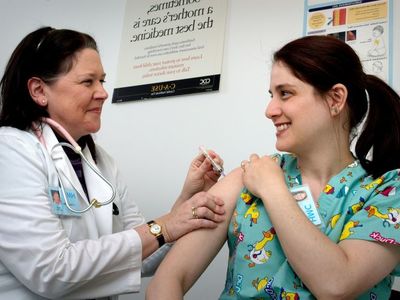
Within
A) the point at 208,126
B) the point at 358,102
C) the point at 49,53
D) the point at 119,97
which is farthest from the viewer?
the point at 119,97

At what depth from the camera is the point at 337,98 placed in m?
1.13

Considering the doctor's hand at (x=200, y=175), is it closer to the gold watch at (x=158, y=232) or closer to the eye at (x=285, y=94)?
the gold watch at (x=158, y=232)

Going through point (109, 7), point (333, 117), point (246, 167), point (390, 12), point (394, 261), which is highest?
point (109, 7)

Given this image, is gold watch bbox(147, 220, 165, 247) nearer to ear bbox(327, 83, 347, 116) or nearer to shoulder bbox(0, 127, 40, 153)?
shoulder bbox(0, 127, 40, 153)

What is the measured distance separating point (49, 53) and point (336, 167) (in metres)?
1.06

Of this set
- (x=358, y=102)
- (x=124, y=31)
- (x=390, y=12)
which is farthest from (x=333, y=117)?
(x=124, y=31)

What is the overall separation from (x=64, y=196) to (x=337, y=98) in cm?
88

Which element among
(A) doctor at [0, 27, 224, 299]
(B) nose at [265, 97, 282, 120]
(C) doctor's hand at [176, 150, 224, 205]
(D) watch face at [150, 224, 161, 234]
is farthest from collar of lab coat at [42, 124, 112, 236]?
(B) nose at [265, 97, 282, 120]

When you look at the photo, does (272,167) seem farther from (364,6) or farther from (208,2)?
(208,2)

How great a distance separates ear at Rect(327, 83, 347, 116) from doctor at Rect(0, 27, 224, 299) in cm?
44

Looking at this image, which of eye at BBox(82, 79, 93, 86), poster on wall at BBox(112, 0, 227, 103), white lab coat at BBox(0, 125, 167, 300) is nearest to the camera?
Answer: white lab coat at BBox(0, 125, 167, 300)

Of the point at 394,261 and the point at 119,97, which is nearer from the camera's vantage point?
the point at 394,261

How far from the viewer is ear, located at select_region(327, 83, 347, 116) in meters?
1.11

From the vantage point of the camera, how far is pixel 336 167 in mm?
1167
